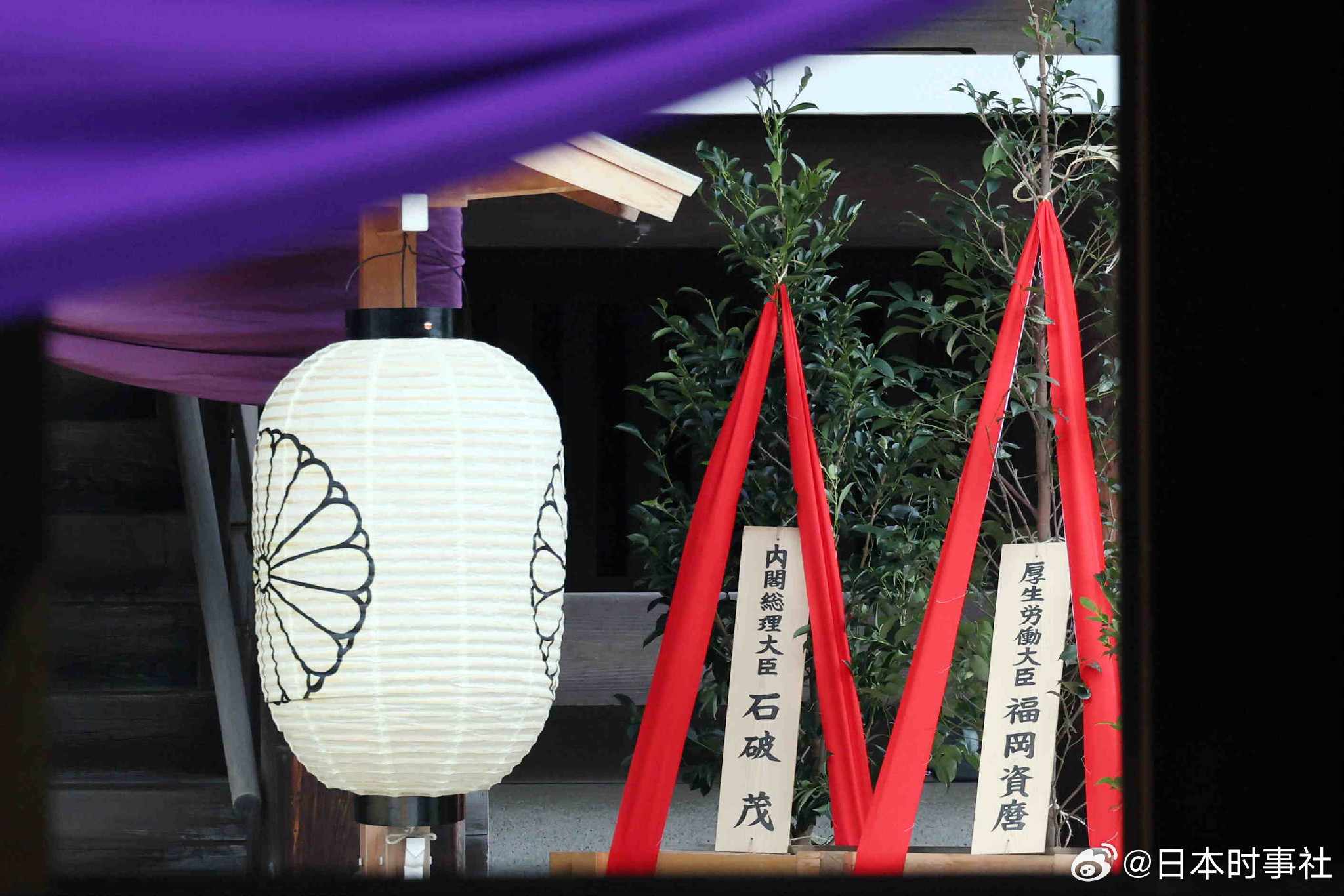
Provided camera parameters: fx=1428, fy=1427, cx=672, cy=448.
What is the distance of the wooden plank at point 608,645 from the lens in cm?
550

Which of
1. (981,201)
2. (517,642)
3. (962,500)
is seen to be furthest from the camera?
(981,201)

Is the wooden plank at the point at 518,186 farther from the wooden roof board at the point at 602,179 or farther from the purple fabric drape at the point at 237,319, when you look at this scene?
the purple fabric drape at the point at 237,319

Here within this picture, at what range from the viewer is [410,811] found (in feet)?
9.02

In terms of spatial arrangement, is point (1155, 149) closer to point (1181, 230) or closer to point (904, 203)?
point (1181, 230)

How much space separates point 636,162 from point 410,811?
135 cm

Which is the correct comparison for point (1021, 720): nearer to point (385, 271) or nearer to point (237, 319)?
point (385, 271)

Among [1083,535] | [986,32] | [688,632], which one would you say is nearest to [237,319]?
[688,632]

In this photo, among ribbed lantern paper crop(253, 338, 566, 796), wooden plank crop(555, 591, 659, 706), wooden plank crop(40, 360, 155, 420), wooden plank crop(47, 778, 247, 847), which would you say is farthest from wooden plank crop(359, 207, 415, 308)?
wooden plank crop(555, 591, 659, 706)

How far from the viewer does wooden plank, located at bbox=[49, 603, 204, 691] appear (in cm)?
446

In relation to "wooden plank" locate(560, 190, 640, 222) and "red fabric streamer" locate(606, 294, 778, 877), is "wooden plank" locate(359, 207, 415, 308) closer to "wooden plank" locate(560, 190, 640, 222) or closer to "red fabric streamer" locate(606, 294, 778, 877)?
"wooden plank" locate(560, 190, 640, 222)

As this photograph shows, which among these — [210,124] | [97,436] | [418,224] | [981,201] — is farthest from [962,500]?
[97,436]

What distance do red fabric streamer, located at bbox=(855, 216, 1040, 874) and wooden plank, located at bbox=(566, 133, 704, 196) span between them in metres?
0.92

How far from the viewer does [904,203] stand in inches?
194

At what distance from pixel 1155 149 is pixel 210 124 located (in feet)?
2.96
